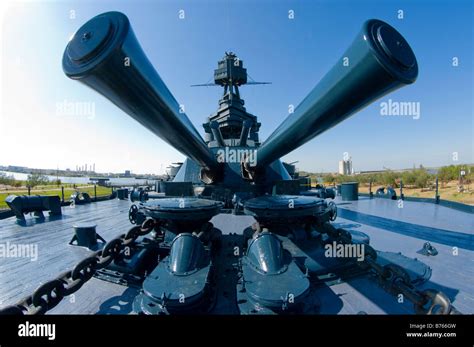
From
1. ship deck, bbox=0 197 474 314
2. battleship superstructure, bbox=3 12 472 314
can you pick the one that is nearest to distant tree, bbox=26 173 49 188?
ship deck, bbox=0 197 474 314

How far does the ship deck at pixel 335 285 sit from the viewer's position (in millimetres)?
2324


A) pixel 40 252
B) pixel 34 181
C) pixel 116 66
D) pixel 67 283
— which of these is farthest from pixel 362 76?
pixel 34 181

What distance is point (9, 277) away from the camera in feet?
10.4

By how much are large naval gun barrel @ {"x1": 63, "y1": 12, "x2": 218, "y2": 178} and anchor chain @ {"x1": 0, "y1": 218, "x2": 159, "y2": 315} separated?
5.22 feet

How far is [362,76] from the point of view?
120cm

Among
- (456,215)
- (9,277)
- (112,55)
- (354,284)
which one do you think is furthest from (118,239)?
(456,215)

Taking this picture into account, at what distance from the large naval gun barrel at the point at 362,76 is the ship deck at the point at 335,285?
1943 mm

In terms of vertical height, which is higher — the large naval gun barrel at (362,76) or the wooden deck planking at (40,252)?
the large naval gun barrel at (362,76)

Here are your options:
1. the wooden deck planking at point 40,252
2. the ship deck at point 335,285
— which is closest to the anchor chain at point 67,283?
the ship deck at point 335,285

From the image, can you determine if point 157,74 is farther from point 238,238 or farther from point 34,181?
point 34,181

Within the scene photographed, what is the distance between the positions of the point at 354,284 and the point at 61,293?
9.98 feet

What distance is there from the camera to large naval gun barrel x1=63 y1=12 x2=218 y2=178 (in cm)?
106

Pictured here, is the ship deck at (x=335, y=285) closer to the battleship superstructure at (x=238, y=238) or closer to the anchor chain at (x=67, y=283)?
the battleship superstructure at (x=238, y=238)

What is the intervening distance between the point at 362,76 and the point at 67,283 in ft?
9.35
